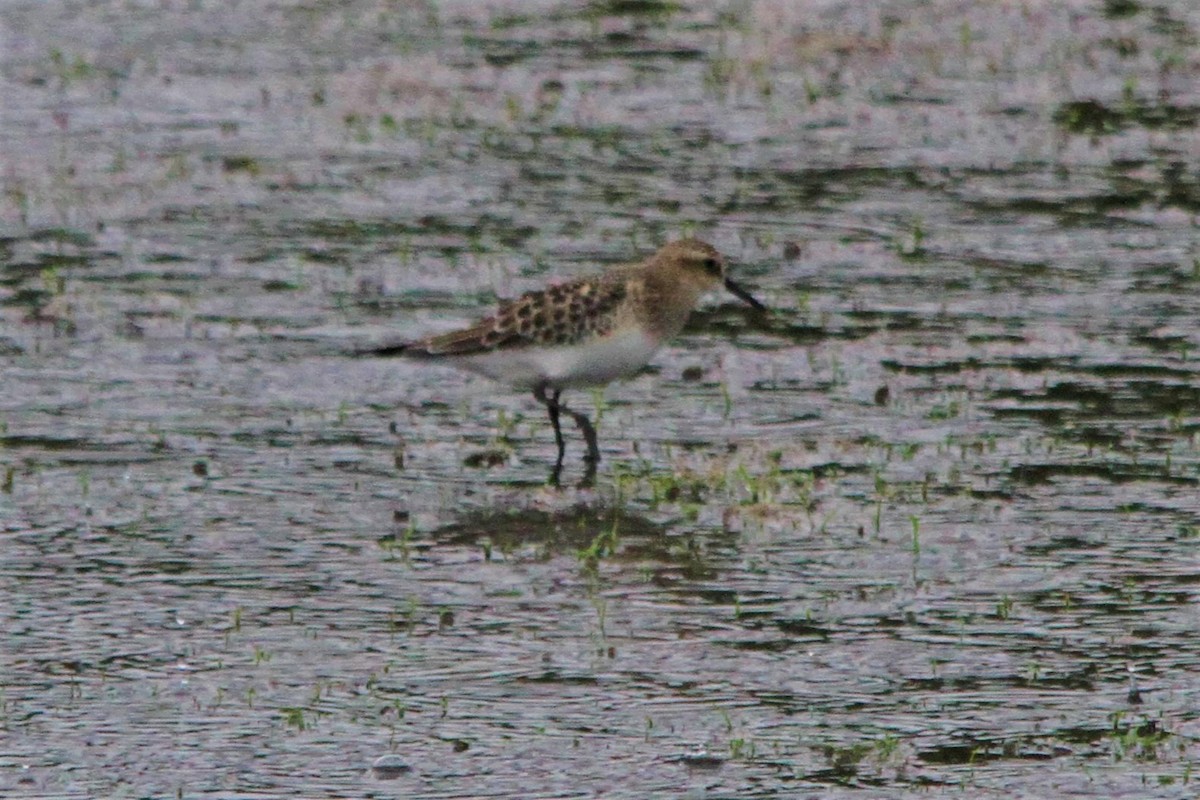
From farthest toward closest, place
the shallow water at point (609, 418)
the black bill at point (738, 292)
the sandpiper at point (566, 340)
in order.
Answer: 1. the black bill at point (738, 292)
2. the sandpiper at point (566, 340)
3. the shallow water at point (609, 418)

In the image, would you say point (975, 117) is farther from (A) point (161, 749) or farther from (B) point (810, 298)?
(A) point (161, 749)

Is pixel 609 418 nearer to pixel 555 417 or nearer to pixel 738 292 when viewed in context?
pixel 555 417

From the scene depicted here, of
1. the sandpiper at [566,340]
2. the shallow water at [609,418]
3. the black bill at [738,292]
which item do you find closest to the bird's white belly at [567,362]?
the sandpiper at [566,340]

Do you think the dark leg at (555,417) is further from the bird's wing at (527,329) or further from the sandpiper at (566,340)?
the bird's wing at (527,329)

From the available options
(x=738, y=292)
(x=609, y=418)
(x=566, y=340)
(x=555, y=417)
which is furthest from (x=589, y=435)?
(x=738, y=292)

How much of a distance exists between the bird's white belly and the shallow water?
34 cm

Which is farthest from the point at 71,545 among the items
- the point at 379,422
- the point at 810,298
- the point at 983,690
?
the point at 810,298

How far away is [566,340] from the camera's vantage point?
11.4 metres

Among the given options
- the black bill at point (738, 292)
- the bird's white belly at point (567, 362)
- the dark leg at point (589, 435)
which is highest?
the black bill at point (738, 292)

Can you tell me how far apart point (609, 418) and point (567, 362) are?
808 millimetres

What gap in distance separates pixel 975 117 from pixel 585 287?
778 centimetres

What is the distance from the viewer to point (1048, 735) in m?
7.87

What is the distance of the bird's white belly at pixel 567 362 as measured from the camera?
1145 centimetres

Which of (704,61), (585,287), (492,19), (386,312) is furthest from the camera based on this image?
(492,19)
